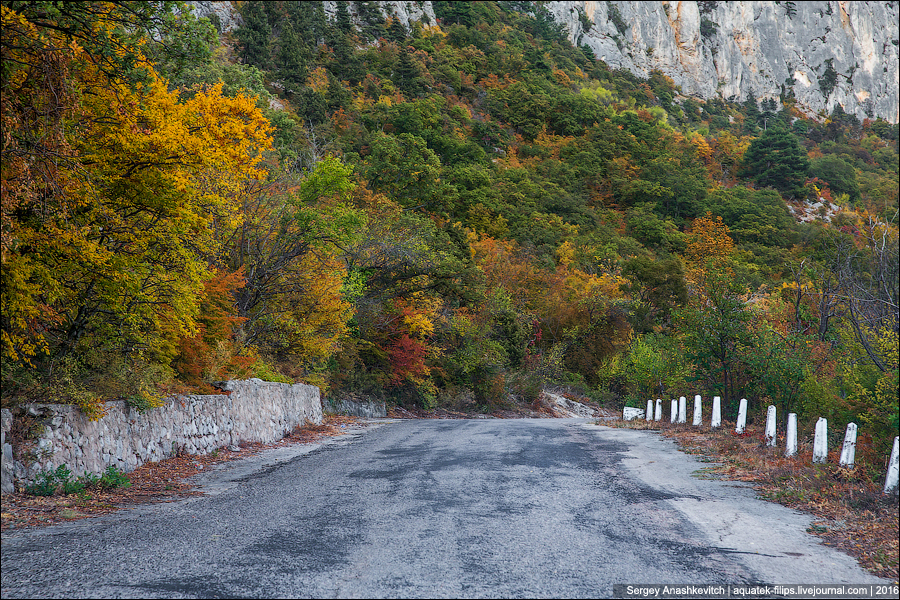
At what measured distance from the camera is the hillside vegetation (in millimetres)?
7613

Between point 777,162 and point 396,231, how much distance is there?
74366mm

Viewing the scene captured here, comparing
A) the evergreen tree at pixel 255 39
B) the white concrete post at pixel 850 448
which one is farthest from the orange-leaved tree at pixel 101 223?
the evergreen tree at pixel 255 39

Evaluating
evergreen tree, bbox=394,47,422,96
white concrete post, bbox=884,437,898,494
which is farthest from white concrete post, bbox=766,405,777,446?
evergreen tree, bbox=394,47,422,96

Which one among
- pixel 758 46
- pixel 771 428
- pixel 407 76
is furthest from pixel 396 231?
pixel 758 46

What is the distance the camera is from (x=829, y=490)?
736cm

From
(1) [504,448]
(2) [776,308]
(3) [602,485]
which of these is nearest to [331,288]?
(1) [504,448]

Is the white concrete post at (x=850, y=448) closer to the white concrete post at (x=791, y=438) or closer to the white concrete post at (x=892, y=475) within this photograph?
the white concrete post at (x=892, y=475)

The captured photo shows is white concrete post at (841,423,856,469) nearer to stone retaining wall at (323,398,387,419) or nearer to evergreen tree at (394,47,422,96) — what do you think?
stone retaining wall at (323,398,387,419)

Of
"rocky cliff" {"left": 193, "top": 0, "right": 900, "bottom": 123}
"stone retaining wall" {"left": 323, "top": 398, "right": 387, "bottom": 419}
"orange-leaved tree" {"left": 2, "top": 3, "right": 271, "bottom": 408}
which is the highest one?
"rocky cliff" {"left": 193, "top": 0, "right": 900, "bottom": 123}

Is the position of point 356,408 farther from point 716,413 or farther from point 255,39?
point 255,39

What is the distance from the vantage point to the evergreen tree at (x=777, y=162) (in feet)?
277

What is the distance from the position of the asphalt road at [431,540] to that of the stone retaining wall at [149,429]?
140 centimetres

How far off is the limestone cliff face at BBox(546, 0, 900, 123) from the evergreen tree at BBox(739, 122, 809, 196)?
53067 millimetres

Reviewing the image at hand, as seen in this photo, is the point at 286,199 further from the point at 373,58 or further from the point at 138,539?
the point at 373,58
